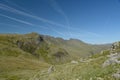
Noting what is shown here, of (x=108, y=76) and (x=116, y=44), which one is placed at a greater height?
(x=116, y=44)

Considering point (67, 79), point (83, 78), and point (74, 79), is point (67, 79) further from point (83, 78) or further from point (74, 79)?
point (83, 78)

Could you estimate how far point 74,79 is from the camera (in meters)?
26.6

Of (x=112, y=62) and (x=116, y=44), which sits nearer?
(x=112, y=62)

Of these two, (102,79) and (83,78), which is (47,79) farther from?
(102,79)

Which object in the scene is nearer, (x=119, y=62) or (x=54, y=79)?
(x=119, y=62)

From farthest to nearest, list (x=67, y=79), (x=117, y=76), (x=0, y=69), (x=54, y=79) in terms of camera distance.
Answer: (x=0, y=69)
(x=54, y=79)
(x=67, y=79)
(x=117, y=76)

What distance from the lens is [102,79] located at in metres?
22.1

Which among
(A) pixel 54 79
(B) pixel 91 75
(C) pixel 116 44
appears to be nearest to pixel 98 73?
(B) pixel 91 75

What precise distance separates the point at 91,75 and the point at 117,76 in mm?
3673

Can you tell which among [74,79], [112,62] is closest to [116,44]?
[112,62]

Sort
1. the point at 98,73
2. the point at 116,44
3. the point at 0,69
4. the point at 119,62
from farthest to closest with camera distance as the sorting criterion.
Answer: the point at 0,69 < the point at 116,44 < the point at 119,62 < the point at 98,73

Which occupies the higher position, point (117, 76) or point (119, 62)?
point (119, 62)

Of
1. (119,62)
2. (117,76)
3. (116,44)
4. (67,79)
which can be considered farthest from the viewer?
(116,44)

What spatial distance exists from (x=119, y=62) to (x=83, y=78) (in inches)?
237
